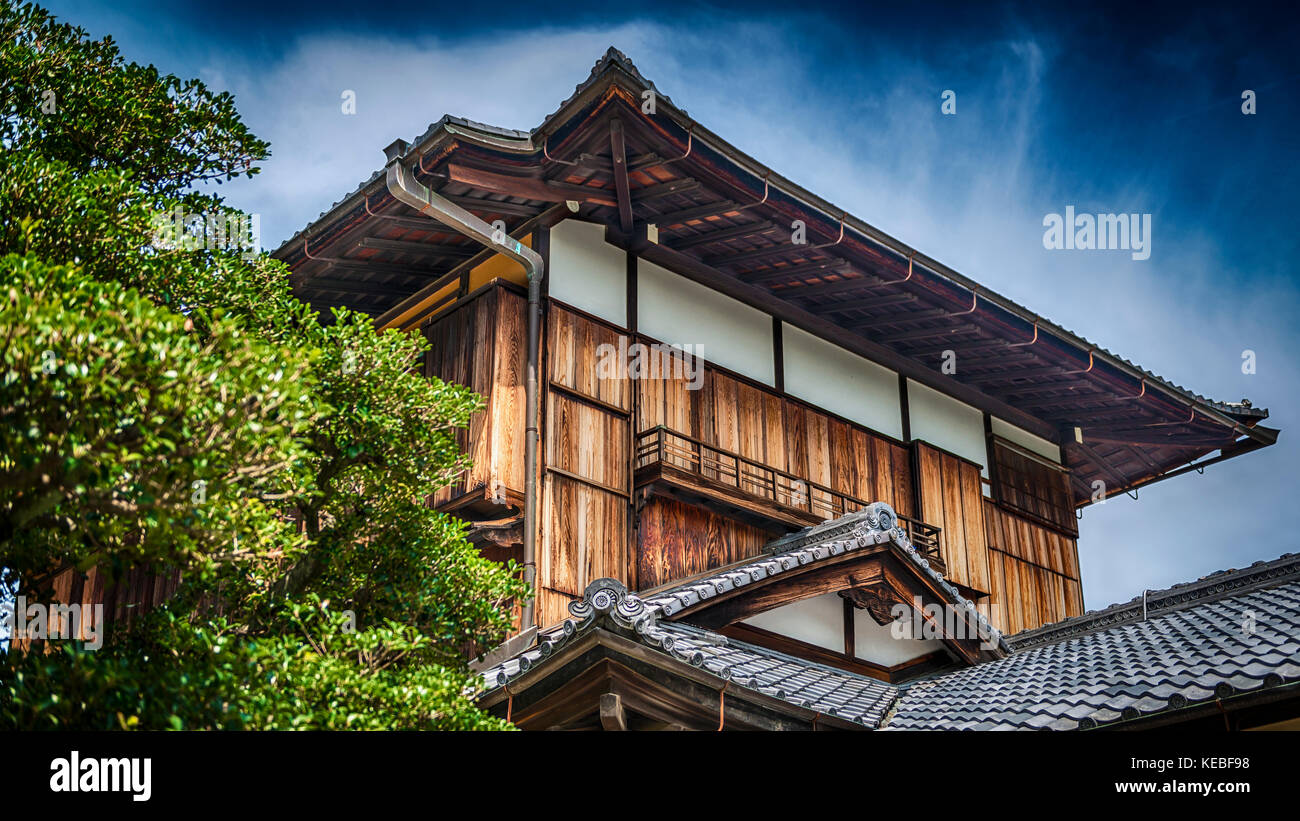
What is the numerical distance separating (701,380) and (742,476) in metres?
1.30

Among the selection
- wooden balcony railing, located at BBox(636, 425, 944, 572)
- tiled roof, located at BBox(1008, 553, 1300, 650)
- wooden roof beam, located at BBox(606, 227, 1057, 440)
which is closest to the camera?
tiled roof, located at BBox(1008, 553, 1300, 650)

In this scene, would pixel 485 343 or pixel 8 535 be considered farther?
pixel 485 343

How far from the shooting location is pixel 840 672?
464 inches

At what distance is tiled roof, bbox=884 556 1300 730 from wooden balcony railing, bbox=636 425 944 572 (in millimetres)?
3080

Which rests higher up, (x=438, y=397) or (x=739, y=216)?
(x=739, y=216)

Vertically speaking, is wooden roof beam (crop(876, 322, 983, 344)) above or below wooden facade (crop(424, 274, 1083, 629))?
above

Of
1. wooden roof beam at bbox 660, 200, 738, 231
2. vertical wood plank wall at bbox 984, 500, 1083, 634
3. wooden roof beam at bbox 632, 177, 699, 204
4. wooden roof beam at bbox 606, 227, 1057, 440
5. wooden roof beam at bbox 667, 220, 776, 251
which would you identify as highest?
wooden roof beam at bbox 632, 177, 699, 204

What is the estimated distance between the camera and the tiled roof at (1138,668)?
7.94 meters

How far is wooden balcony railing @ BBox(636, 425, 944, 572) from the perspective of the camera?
13.4 metres

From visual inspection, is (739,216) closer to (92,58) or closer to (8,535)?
(92,58)

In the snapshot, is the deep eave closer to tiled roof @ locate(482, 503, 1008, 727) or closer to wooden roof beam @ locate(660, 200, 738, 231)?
wooden roof beam @ locate(660, 200, 738, 231)

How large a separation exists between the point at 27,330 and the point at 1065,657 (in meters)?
9.58

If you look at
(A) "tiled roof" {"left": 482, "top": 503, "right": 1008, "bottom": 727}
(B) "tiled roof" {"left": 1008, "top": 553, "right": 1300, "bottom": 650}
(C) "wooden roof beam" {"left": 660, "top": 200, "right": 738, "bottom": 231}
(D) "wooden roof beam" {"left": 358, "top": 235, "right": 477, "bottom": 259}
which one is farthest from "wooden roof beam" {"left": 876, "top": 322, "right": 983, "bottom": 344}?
(D) "wooden roof beam" {"left": 358, "top": 235, "right": 477, "bottom": 259}
